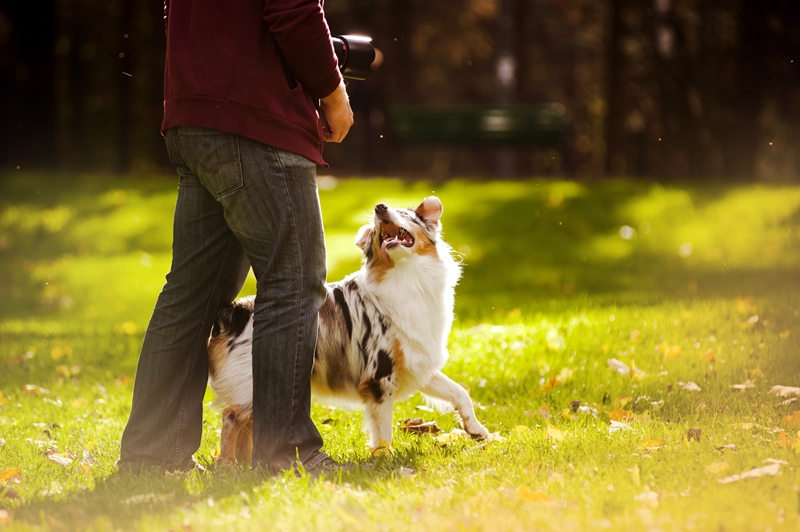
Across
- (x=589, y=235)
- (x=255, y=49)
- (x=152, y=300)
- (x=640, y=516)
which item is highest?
(x=255, y=49)

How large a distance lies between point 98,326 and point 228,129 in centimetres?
611

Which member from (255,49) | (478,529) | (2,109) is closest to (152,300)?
(255,49)

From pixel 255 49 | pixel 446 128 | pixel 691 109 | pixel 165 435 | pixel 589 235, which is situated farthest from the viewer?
pixel 691 109

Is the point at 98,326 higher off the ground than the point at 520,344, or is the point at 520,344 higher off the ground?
the point at 520,344

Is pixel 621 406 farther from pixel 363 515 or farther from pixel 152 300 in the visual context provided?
pixel 152 300

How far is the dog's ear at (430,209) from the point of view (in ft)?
14.0

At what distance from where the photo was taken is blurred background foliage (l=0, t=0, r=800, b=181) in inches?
609

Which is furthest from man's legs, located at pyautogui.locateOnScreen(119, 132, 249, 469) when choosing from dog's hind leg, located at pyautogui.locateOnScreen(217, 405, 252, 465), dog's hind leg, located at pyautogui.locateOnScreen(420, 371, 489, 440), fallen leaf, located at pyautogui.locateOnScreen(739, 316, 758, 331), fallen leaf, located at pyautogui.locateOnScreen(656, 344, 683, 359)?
fallen leaf, located at pyautogui.locateOnScreen(739, 316, 758, 331)

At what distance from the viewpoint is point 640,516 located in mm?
2871

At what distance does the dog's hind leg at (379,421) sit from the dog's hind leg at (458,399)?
0.32 m

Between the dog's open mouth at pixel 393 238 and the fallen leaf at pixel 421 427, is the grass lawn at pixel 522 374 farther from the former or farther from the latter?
the dog's open mouth at pixel 393 238

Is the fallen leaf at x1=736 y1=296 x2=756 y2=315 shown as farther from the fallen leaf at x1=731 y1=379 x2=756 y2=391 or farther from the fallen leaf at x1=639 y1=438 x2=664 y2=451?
the fallen leaf at x1=639 y1=438 x2=664 y2=451

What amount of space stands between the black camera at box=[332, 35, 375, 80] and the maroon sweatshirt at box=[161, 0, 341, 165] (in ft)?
1.25

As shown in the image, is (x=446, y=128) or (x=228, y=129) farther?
(x=446, y=128)
